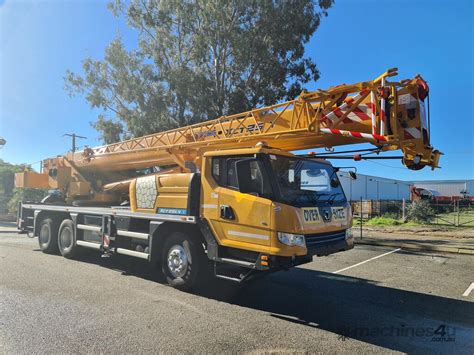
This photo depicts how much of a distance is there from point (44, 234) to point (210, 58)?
10298 millimetres

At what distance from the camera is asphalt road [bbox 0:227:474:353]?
4586 millimetres

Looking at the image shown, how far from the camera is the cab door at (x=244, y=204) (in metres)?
5.79

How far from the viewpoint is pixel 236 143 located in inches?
295

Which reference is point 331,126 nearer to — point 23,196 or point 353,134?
point 353,134

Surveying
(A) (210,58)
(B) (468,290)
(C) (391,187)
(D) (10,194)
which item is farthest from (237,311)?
(C) (391,187)

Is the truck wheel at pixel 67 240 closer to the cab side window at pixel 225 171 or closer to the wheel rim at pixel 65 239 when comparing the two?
the wheel rim at pixel 65 239

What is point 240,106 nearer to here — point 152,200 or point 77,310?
point 152,200

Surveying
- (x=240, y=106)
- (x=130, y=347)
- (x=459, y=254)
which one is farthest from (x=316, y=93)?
(x=240, y=106)

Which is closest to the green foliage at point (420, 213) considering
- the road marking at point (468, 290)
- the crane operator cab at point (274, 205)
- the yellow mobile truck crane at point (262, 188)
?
the road marking at point (468, 290)

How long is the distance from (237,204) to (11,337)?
341 cm

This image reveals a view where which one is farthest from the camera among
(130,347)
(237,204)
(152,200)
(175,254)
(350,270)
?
(350,270)

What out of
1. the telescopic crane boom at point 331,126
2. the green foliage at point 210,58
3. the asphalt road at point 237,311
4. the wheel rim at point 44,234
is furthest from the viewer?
the green foliage at point 210,58

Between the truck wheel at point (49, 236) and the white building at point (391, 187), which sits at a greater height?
the white building at point (391, 187)

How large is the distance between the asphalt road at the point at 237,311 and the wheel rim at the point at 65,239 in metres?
1.07
